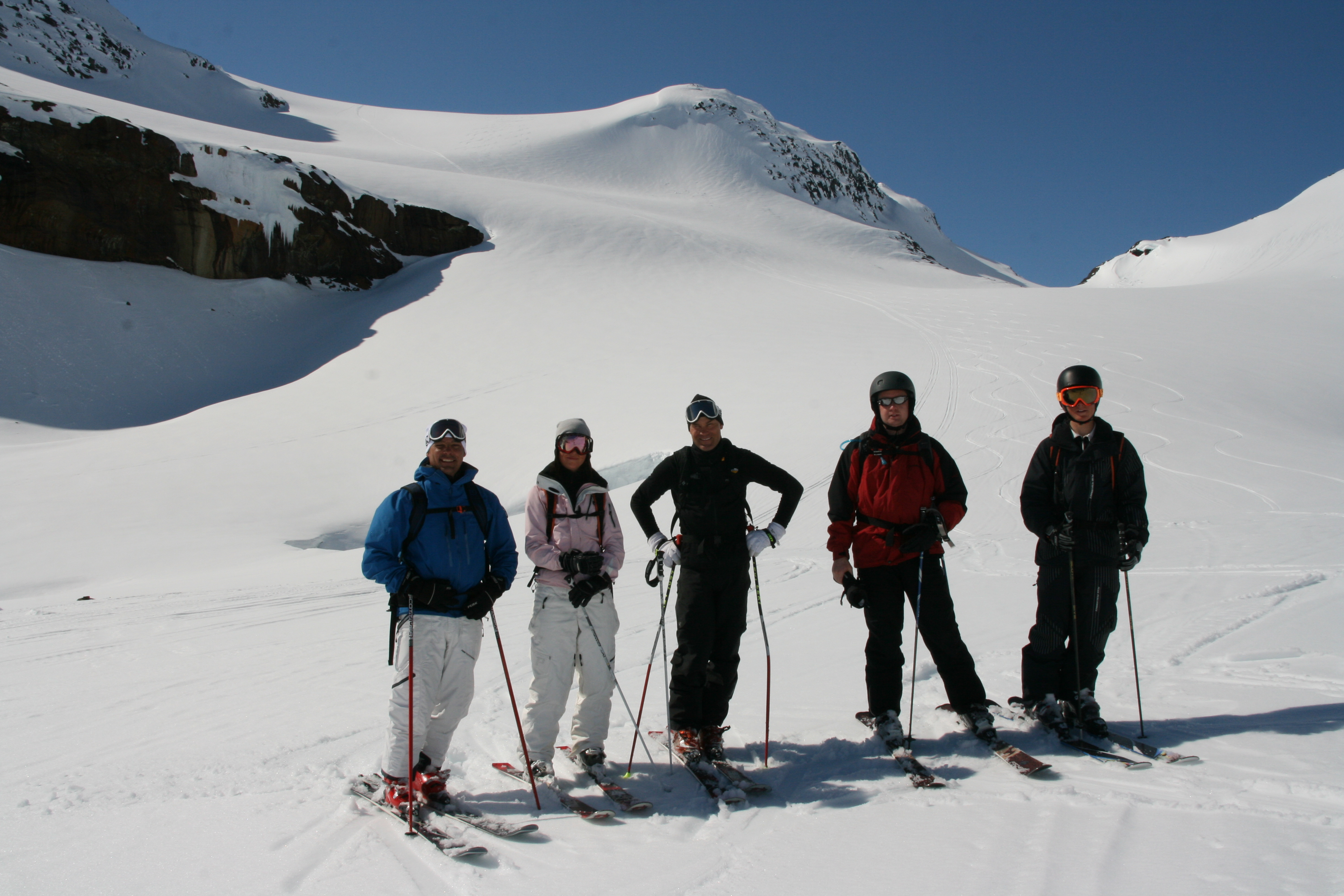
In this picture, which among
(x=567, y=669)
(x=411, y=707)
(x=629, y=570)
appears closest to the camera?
(x=411, y=707)

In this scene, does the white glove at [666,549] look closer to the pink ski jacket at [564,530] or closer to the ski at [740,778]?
the pink ski jacket at [564,530]

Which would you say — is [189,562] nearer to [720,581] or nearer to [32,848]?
[32,848]

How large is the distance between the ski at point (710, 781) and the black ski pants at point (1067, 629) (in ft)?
5.91

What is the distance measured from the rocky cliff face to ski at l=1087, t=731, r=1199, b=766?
32002mm

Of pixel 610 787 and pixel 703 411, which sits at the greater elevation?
pixel 703 411

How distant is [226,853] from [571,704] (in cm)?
272

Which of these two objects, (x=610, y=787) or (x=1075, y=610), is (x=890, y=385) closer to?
(x=1075, y=610)

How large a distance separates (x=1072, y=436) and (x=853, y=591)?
58.3 inches

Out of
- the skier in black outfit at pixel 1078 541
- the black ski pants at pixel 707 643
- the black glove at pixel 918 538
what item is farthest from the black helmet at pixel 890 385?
the black ski pants at pixel 707 643

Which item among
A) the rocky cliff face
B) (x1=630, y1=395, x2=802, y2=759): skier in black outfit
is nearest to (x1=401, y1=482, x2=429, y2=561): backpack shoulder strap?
(x1=630, y1=395, x2=802, y2=759): skier in black outfit

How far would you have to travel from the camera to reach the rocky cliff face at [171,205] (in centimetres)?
2484

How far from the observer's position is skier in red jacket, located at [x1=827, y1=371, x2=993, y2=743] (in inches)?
153

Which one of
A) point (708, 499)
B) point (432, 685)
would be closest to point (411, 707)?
point (432, 685)

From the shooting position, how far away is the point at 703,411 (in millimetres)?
4004
